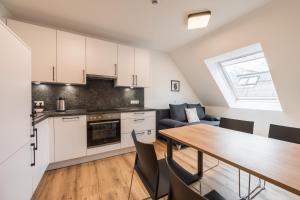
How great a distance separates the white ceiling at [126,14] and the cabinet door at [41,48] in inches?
10.9

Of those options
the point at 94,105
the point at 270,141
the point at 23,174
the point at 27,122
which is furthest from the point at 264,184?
the point at 94,105

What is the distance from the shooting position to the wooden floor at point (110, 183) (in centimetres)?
169

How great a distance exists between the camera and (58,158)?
2.23 metres

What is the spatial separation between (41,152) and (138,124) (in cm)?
169

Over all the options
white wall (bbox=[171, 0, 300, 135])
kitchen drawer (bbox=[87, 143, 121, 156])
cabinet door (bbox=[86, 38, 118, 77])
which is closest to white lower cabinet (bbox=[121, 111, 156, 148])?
kitchen drawer (bbox=[87, 143, 121, 156])

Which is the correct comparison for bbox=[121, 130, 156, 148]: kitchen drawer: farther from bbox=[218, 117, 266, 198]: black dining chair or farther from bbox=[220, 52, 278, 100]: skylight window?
bbox=[220, 52, 278, 100]: skylight window

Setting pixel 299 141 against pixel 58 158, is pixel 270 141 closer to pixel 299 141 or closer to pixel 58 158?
pixel 299 141

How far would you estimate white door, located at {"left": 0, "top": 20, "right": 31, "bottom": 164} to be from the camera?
0.99 m

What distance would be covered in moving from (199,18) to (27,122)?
2.59m

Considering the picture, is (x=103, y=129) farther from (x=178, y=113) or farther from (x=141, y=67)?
(x=178, y=113)

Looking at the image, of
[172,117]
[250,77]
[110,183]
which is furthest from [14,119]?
[250,77]

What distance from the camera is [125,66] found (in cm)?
303

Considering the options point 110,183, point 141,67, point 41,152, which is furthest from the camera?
point 141,67

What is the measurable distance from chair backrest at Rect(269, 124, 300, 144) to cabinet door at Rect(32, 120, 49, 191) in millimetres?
2865
